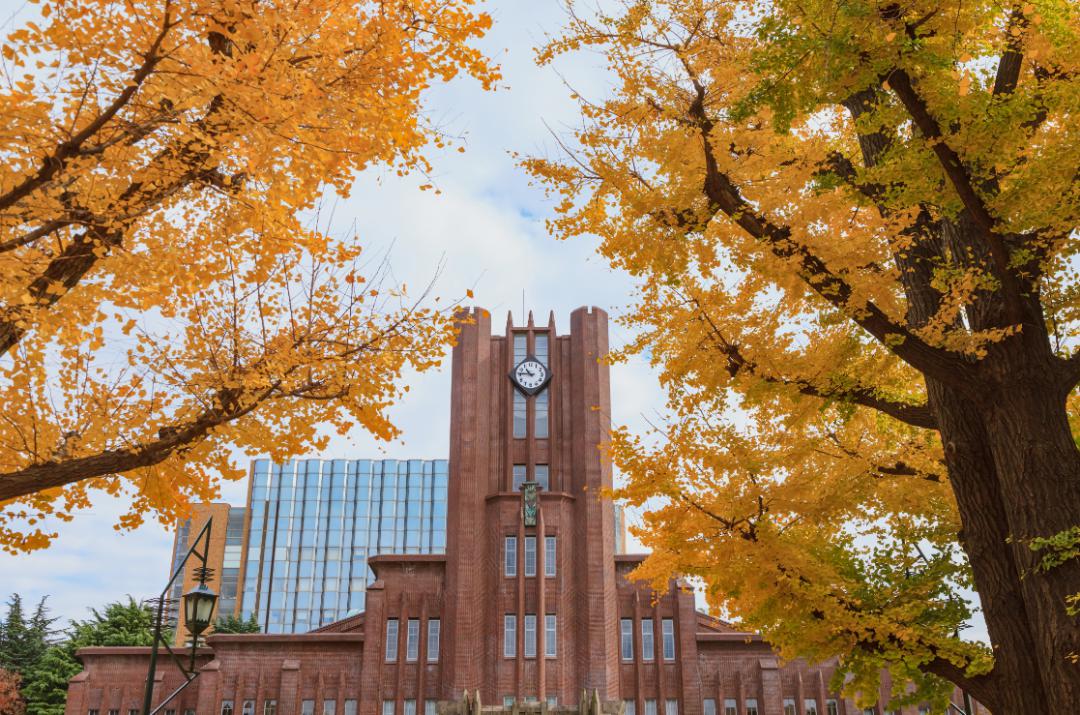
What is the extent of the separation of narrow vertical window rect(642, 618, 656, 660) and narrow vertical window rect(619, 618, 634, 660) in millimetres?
475

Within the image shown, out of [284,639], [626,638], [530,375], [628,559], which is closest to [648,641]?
[626,638]

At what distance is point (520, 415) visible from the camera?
120 feet

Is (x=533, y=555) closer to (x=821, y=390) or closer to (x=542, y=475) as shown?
(x=542, y=475)

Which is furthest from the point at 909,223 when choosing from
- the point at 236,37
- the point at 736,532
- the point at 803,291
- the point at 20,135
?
the point at 20,135

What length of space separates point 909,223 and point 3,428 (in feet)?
23.9

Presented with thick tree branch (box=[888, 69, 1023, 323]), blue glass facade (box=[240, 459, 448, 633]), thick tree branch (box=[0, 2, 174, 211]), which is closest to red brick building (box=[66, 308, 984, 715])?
thick tree branch (box=[888, 69, 1023, 323])

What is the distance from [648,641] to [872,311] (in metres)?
29.3

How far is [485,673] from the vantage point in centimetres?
3198

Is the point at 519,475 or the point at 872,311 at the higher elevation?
the point at 519,475

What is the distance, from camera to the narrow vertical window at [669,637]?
33.6 m

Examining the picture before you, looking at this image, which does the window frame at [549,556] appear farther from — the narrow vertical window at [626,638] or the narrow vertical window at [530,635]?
the narrow vertical window at [626,638]

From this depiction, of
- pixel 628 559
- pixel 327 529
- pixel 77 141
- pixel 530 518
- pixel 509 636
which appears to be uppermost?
pixel 327 529

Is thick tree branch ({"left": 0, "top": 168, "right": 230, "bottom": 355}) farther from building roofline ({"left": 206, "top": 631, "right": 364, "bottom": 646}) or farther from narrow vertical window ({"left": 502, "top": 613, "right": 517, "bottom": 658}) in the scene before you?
building roofline ({"left": 206, "top": 631, "right": 364, "bottom": 646})

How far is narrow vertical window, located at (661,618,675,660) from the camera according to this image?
33.6 metres
